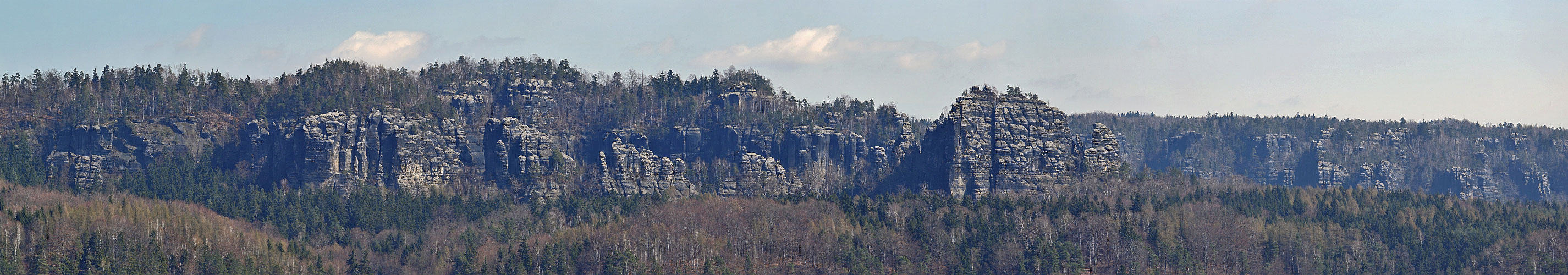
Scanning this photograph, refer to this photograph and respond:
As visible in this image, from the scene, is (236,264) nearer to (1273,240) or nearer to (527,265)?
(527,265)

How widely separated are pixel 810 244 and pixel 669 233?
47.2ft

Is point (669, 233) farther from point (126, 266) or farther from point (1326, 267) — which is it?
point (1326, 267)

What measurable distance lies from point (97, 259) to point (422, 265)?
3456 centimetres

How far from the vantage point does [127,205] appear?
18700 centimetres

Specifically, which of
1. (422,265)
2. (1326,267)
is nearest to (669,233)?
(422,265)

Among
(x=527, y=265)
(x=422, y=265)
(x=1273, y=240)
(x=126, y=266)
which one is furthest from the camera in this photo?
(x=1273, y=240)

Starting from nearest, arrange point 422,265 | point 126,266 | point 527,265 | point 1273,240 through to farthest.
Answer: point 126,266
point 527,265
point 422,265
point 1273,240

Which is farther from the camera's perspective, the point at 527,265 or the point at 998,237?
the point at 998,237

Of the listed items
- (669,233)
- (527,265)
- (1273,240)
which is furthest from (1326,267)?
(527,265)

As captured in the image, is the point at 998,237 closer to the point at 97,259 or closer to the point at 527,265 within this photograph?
the point at 527,265

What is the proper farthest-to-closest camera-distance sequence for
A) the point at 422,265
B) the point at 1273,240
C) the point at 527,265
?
1. the point at 1273,240
2. the point at 422,265
3. the point at 527,265

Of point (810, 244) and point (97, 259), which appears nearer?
point (97, 259)

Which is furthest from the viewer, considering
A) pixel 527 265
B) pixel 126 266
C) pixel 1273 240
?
pixel 1273 240

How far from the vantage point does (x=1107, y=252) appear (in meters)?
192
